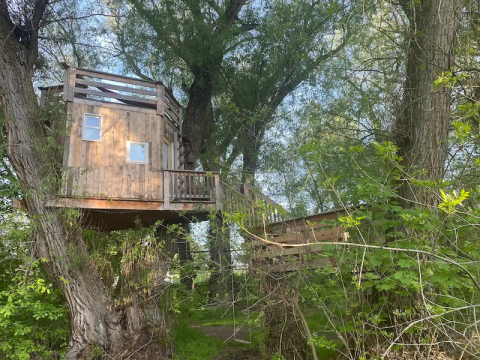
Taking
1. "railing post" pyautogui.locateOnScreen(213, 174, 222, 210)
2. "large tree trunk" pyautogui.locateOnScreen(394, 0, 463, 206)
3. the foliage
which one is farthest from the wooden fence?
the foliage

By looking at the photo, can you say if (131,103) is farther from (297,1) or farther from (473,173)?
(473,173)

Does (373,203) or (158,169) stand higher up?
(158,169)

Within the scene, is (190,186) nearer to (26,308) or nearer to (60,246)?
(60,246)

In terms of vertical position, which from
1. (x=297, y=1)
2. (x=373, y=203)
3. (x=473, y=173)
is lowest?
(x=373, y=203)

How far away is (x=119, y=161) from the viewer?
10148mm

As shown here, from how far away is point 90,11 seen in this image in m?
13.6

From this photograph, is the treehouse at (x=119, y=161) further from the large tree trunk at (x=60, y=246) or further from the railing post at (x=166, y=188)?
the large tree trunk at (x=60, y=246)

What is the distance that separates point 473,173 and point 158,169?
24.2ft

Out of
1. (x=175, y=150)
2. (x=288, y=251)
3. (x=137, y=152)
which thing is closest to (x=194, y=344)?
(x=288, y=251)

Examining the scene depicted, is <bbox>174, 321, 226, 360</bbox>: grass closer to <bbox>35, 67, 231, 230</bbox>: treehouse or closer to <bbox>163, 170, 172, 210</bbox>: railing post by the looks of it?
<bbox>35, 67, 231, 230</bbox>: treehouse

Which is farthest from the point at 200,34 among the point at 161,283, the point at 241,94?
the point at 161,283

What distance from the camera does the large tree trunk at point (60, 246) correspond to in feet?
28.0

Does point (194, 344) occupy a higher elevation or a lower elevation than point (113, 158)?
lower

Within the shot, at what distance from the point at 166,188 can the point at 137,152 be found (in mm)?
1282
